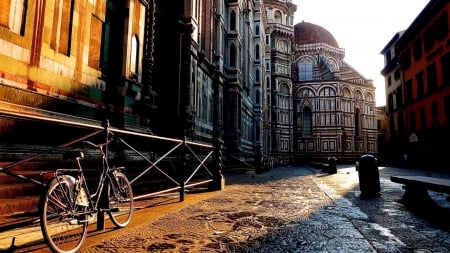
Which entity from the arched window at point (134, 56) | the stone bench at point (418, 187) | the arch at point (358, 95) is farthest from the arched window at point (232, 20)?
the arch at point (358, 95)

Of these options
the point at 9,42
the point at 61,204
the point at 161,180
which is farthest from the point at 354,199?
the point at 9,42

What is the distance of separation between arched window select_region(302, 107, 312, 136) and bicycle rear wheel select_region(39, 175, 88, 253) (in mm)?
44174

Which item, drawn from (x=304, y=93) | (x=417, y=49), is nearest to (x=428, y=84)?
(x=417, y=49)

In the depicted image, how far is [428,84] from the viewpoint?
81.8 ft

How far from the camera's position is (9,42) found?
5.12m

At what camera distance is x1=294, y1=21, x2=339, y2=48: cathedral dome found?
5225cm

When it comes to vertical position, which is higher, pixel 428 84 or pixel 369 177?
pixel 428 84

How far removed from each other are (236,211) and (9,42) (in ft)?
15.3

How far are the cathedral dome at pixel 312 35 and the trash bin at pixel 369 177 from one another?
48.4 m

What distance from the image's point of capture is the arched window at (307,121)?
1777 inches

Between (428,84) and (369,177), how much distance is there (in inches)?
902

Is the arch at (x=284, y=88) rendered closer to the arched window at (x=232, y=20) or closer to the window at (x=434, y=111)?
the window at (x=434, y=111)

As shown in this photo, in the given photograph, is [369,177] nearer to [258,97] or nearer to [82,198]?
[82,198]

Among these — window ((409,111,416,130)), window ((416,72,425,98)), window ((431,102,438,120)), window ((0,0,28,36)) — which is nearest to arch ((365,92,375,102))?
window ((409,111,416,130))
